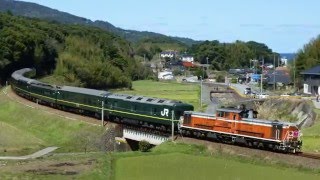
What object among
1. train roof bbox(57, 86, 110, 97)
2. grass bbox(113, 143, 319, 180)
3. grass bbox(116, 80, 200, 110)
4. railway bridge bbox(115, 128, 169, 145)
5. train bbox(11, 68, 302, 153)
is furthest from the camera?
grass bbox(116, 80, 200, 110)

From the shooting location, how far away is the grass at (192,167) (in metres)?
30.9

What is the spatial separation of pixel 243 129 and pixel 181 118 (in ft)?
24.3

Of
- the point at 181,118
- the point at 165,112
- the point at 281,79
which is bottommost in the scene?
the point at 181,118

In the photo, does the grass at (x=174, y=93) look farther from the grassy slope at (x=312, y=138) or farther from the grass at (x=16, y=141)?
the grass at (x=16, y=141)

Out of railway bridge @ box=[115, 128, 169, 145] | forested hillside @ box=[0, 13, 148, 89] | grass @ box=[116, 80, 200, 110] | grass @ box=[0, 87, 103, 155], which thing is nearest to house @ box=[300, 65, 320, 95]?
grass @ box=[116, 80, 200, 110]

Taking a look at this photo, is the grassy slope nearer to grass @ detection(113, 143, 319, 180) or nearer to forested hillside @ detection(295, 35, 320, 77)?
grass @ detection(113, 143, 319, 180)

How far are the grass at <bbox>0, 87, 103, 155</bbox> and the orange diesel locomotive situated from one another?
12.5 meters

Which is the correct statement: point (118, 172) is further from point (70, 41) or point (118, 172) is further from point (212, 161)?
point (70, 41)

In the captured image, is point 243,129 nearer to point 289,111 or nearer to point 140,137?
point 140,137

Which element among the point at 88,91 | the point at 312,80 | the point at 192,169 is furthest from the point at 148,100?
the point at 312,80

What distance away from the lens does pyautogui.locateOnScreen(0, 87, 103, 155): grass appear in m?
51.0

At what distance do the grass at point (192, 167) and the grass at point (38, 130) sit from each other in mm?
14351

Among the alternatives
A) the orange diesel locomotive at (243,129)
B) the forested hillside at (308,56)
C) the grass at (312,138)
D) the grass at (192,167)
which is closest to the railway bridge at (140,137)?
the orange diesel locomotive at (243,129)

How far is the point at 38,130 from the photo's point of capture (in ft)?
194
